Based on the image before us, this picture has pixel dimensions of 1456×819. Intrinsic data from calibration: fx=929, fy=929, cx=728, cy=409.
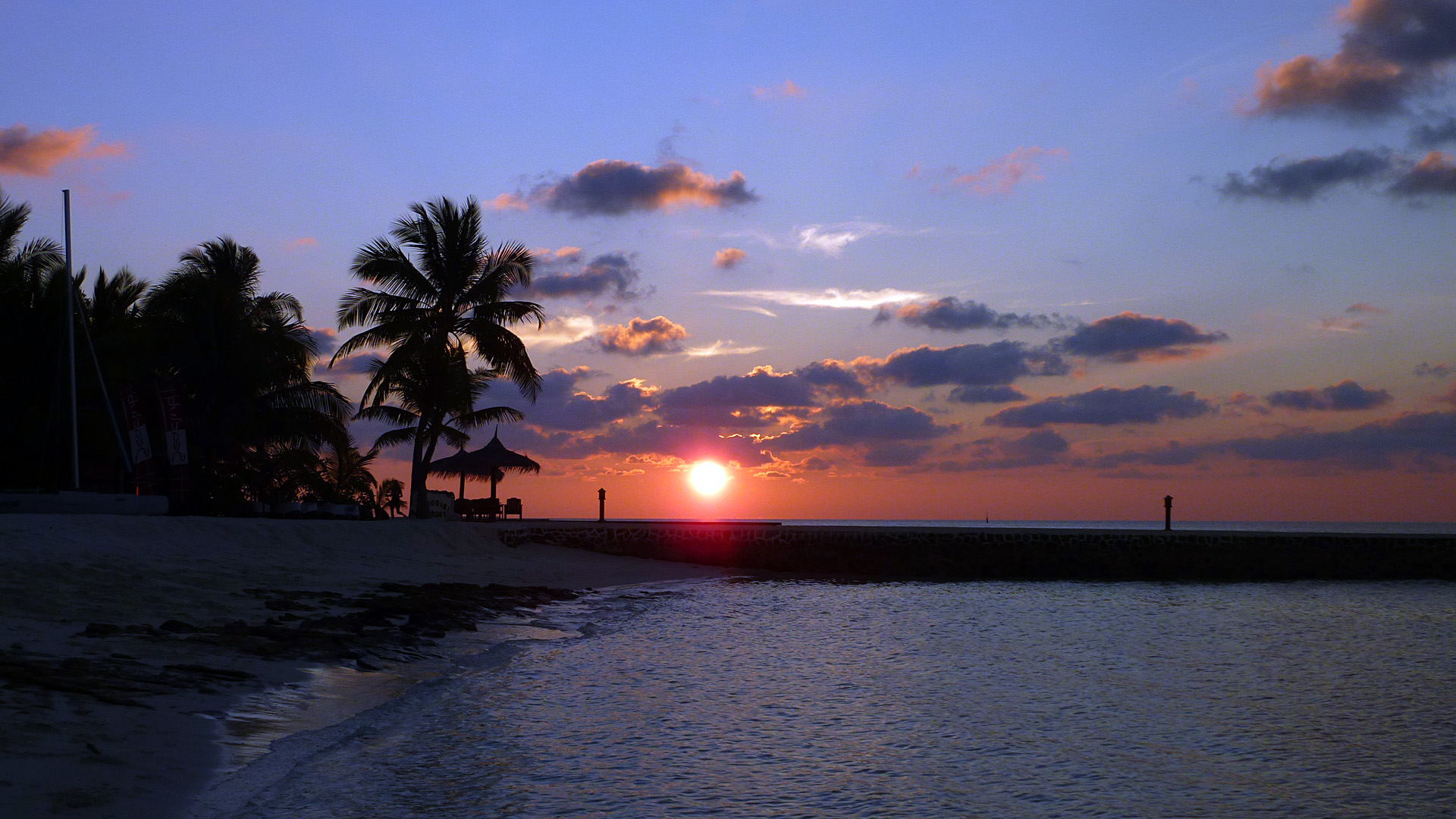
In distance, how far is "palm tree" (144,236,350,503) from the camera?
1238 inches

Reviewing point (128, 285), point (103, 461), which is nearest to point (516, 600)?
point (103, 461)

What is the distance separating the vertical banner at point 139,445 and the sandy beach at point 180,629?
15.8 ft

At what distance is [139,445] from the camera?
2494 cm

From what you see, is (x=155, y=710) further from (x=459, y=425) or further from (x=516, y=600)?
(x=459, y=425)

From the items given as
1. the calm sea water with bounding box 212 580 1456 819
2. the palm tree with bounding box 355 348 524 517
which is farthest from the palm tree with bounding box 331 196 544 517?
the calm sea water with bounding box 212 580 1456 819

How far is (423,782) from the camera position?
7.48 meters

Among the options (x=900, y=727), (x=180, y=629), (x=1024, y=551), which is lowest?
(x=1024, y=551)

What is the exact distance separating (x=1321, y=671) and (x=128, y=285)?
4087cm

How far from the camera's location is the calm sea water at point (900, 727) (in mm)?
7500

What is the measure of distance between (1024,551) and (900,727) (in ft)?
94.2

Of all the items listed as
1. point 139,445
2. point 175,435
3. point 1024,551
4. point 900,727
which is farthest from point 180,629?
point 1024,551

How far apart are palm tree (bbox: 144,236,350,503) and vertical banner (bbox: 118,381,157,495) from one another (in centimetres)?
600

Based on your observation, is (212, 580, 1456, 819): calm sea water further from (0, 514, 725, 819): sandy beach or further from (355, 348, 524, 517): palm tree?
(355, 348, 524, 517): palm tree

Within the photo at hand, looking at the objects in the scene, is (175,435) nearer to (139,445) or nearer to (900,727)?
(139,445)
